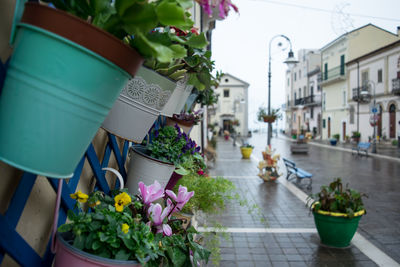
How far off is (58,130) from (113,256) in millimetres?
428

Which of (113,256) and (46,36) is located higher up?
(46,36)

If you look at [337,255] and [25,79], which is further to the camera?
[337,255]

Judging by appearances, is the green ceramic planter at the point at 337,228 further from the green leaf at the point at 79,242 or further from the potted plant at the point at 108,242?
the green leaf at the point at 79,242

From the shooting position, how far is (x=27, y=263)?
948 mm

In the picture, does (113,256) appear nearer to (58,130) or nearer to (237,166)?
(58,130)

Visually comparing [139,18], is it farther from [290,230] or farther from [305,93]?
[305,93]

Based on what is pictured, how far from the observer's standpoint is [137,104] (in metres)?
1.38

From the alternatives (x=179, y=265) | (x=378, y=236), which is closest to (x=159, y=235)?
(x=179, y=265)

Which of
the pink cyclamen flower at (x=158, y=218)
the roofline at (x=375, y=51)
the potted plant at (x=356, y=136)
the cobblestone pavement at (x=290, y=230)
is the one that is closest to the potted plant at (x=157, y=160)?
the pink cyclamen flower at (x=158, y=218)

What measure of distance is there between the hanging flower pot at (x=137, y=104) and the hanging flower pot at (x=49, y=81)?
0.57 m

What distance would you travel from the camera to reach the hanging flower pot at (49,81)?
2.38 ft

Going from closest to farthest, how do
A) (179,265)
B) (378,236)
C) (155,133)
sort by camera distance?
(179,265) → (155,133) → (378,236)

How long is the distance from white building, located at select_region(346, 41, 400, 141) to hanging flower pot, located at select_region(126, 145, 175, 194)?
25.4 metres

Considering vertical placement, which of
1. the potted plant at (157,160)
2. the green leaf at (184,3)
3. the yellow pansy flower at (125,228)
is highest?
the green leaf at (184,3)
